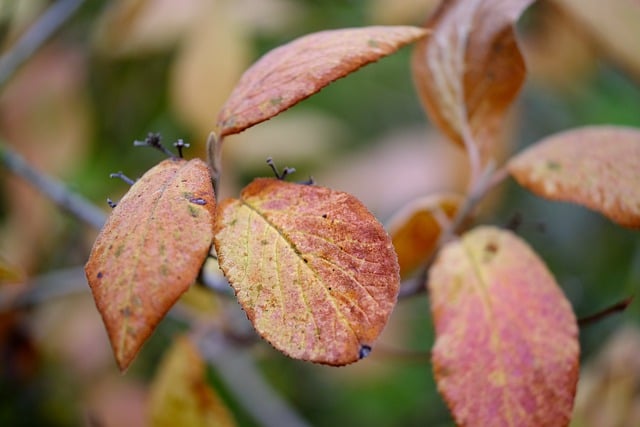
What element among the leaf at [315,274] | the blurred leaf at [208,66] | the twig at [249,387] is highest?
the leaf at [315,274]

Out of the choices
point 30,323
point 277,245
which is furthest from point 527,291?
point 30,323

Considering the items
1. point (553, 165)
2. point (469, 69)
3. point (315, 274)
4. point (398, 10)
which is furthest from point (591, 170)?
point (398, 10)

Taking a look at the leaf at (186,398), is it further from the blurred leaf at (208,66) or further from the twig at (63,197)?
the blurred leaf at (208,66)

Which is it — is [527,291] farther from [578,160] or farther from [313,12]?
[313,12]

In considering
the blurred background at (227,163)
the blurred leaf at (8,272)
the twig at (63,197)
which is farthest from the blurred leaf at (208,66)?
the blurred leaf at (8,272)

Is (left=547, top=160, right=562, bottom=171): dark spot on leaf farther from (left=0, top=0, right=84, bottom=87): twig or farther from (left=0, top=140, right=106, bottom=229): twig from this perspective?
(left=0, top=0, right=84, bottom=87): twig

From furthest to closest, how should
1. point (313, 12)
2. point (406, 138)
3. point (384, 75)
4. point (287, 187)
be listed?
point (384, 75)
point (406, 138)
point (313, 12)
point (287, 187)

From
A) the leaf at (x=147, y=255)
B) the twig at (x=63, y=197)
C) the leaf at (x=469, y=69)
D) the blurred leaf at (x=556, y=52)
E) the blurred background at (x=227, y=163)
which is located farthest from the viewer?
the blurred leaf at (x=556, y=52)
